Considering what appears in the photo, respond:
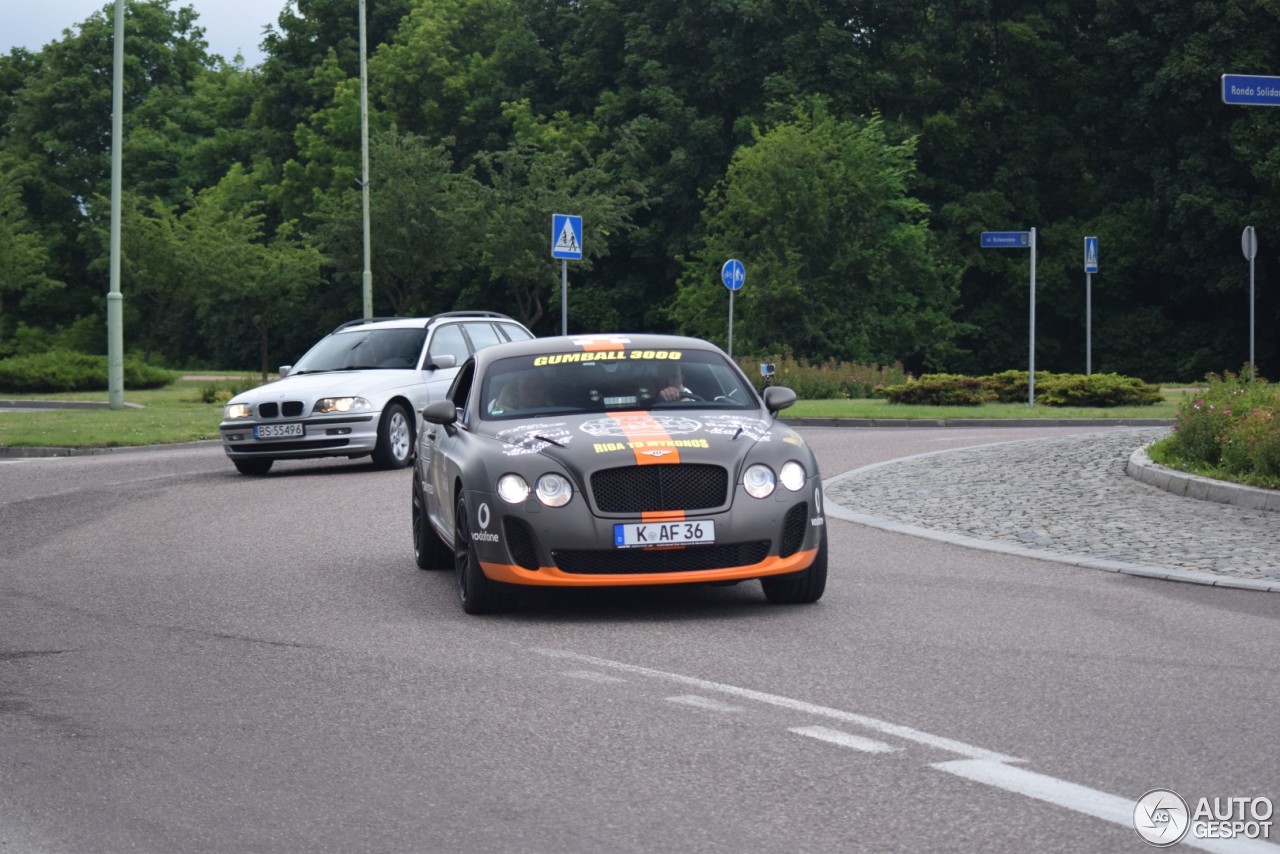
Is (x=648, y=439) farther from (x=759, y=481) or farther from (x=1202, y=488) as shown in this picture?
(x=1202, y=488)

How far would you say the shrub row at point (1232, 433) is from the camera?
15578 mm

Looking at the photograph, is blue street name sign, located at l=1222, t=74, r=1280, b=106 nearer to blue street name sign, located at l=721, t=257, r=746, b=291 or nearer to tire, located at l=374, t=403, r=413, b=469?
tire, located at l=374, t=403, r=413, b=469

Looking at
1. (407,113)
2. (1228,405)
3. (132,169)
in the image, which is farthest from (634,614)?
(132,169)

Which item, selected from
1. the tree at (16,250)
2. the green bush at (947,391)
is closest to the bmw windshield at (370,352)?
the green bush at (947,391)

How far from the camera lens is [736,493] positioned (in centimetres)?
998

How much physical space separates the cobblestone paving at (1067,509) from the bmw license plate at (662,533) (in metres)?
3.63

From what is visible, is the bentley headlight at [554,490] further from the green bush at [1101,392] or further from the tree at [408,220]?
the tree at [408,220]

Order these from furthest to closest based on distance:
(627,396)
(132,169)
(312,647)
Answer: (132,169) → (627,396) → (312,647)

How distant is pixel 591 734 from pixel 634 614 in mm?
3267

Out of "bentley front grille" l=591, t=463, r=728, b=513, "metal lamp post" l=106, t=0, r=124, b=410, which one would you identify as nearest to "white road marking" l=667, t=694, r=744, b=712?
"bentley front grille" l=591, t=463, r=728, b=513

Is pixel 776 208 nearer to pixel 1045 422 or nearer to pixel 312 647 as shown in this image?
pixel 1045 422

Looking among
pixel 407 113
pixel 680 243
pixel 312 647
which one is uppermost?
pixel 407 113

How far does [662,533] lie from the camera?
9836mm

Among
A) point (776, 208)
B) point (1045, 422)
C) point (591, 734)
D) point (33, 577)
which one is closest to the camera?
point (591, 734)
